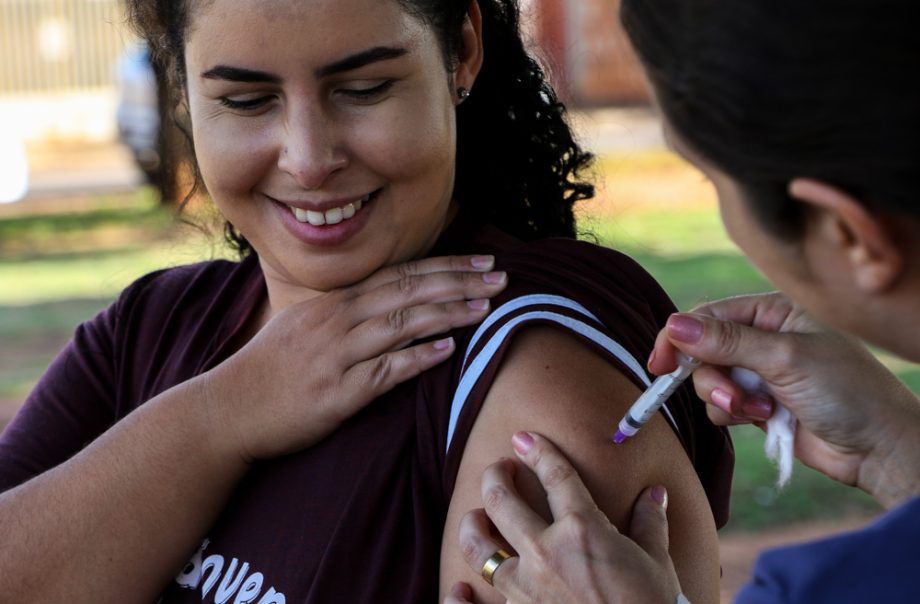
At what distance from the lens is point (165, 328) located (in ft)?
7.97

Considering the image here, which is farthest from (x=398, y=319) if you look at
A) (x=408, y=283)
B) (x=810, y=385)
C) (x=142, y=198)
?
(x=142, y=198)

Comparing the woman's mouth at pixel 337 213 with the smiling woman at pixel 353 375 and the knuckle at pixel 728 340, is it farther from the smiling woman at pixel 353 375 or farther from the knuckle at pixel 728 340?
the knuckle at pixel 728 340

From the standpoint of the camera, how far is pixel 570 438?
1815mm

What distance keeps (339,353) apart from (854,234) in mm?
897

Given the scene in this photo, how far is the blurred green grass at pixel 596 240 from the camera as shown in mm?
5254

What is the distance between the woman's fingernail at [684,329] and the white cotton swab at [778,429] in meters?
0.10

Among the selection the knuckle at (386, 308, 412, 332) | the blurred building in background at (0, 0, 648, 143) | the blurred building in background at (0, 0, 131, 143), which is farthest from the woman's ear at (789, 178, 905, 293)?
the blurred building in background at (0, 0, 131, 143)

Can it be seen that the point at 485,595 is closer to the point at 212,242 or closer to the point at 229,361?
the point at 229,361

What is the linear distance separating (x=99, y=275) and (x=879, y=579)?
399 inches

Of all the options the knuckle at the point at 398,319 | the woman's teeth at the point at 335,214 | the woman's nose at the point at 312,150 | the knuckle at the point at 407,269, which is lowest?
the knuckle at the point at 398,319

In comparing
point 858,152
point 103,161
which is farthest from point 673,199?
point 858,152

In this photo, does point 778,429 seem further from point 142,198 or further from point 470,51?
point 142,198

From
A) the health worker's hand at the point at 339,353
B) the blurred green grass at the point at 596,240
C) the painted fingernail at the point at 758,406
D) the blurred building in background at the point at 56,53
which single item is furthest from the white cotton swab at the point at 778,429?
the blurred building in background at the point at 56,53

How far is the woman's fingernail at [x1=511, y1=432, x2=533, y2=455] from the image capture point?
1787mm
